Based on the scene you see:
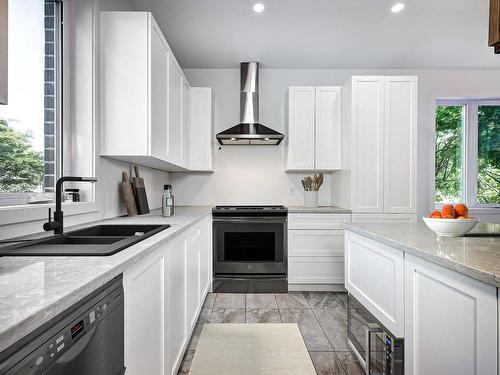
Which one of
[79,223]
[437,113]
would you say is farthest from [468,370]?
[437,113]

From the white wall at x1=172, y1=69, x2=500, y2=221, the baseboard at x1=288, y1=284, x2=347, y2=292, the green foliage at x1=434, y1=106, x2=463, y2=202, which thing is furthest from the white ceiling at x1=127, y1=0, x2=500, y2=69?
the baseboard at x1=288, y1=284, x2=347, y2=292

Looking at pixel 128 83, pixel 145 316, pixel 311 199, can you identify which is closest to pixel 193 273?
pixel 145 316

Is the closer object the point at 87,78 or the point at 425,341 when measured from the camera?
the point at 425,341

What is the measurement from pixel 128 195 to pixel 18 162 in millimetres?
A: 936

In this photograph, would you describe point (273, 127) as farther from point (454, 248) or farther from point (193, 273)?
point (454, 248)

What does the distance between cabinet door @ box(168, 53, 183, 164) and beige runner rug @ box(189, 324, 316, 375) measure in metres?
1.51

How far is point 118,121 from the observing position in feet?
6.70

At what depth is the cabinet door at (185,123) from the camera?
10.4 feet

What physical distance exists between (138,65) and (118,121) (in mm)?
403

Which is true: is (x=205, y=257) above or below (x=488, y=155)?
below

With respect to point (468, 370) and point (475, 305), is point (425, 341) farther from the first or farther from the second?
point (475, 305)

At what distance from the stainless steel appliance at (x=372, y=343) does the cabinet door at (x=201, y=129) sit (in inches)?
92.3

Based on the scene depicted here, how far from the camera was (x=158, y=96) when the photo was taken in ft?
7.30

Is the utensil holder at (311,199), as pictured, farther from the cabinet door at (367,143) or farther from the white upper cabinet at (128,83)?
the white upper cabinet at (128,83)
